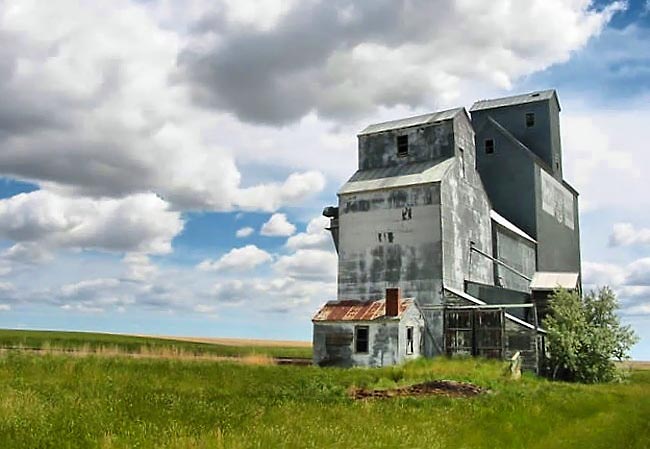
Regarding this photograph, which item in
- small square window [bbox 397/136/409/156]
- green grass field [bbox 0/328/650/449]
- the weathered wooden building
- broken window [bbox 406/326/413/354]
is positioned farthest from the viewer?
small square window [bbox 397/136/409/156]

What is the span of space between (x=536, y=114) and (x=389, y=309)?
2556 cm

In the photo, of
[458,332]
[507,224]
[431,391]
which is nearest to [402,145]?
[507,224]

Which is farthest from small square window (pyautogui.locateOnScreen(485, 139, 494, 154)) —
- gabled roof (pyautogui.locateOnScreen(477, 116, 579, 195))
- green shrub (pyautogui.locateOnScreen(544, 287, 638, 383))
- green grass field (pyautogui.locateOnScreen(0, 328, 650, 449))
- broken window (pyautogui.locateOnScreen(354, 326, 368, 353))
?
green grass field (pyautogui.locateOnScreen(0, 328, 650, 449))

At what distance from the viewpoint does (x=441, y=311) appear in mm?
35094

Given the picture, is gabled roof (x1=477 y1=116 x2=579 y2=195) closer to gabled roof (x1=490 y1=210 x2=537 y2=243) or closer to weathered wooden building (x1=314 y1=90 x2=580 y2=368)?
weathered wooden building (x1=314 y1=90 x2=580 y2=368)

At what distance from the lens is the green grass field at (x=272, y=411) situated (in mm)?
11422

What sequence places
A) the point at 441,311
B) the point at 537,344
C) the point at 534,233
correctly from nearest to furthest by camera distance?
the point at 537,344
the point at 441,311
the point at 534,233

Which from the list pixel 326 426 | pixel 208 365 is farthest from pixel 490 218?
pixel 326 426

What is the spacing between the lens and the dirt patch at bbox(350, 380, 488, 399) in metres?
21.7

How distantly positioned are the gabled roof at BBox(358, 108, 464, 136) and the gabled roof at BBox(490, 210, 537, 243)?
7.93 m

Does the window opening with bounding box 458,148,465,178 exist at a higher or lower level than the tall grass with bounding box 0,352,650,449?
higher

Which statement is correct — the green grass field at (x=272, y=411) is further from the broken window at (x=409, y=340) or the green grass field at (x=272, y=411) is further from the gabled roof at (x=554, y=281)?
the gabled roof at (x=554, y=281)

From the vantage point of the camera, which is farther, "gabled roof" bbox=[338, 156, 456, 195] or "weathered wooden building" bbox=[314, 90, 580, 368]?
"gabled roof" bbox=[338, 156, 456, 195]

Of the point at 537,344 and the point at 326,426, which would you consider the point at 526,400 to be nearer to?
the point at 326,426
